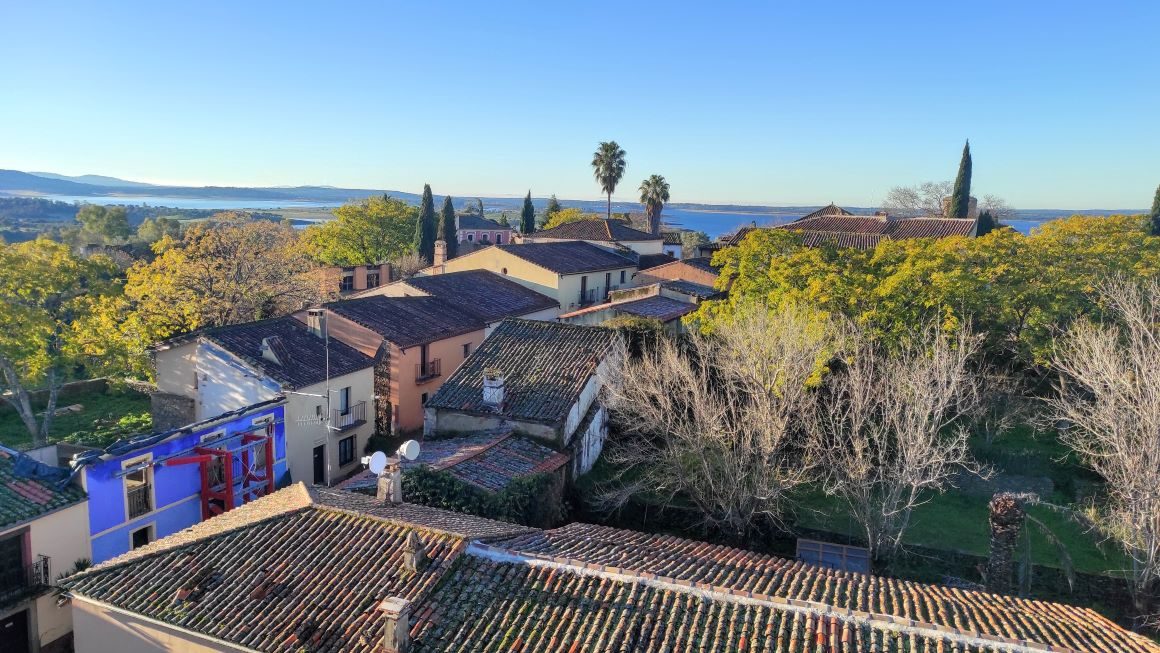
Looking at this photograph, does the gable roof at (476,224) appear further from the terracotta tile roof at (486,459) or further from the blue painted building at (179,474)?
the terracotta tile roof at (486,459)

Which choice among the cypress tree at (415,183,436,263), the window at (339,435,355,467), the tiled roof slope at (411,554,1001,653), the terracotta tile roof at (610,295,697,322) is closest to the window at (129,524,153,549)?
the window at (339,435,355,467)

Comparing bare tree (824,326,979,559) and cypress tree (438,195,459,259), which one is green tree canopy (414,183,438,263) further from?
bare tree (824,326,979,559)

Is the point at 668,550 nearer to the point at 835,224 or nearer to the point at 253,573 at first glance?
the point at 253,573

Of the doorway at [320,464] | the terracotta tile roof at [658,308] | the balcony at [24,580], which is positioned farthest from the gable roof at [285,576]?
the terracotta tile roof at [658,308]

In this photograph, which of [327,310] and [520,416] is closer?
[520,416]

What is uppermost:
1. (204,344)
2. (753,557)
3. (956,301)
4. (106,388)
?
(956,301)

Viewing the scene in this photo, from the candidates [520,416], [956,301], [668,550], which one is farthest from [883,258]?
[668,550]

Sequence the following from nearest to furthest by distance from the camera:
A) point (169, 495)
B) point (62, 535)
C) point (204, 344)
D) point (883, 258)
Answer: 1. point (62, 535)
2. point (169, 495)
3. point (204, 344)
4. point (883, 258)

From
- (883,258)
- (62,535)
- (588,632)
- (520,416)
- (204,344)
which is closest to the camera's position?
(588,632)
